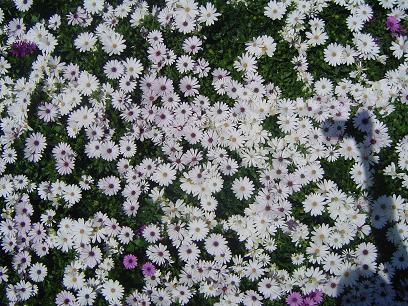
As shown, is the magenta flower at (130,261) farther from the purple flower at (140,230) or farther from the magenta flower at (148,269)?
the purple flower at (140,230)

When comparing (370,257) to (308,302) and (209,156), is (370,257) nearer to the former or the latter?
(308,302)

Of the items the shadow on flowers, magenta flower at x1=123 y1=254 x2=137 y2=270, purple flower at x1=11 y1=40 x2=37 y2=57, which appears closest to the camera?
the shadow on flowers

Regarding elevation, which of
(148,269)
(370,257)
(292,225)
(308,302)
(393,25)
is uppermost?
(393,25)

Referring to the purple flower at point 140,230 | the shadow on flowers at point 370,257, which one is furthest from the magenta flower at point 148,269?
the shadow on flowers at point 370,257

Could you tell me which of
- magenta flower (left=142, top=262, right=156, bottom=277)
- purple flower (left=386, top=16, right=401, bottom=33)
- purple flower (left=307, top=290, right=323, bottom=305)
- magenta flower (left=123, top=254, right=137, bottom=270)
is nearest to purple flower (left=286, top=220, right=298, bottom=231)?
purple flower (left=307, top=290, right=323, bottom=305)

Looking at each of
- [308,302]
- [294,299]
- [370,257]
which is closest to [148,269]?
[294,299]

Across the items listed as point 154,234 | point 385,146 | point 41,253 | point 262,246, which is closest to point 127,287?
point 154,234

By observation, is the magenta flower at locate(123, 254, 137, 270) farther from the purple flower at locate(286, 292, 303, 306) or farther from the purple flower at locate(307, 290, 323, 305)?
the purple flower at locate(307, 290, 323, 305)
